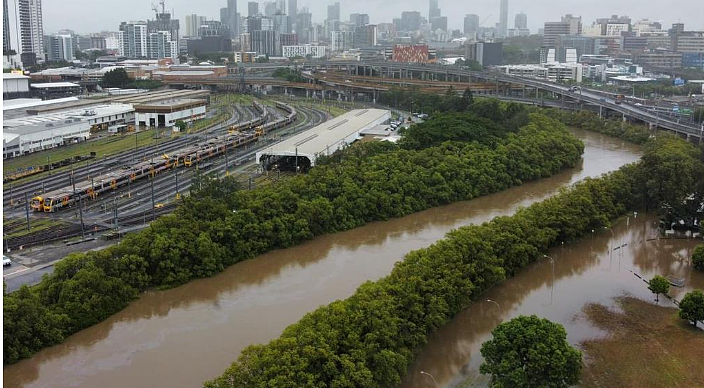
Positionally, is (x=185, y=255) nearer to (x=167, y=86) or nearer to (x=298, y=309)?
(x=298, y=309)

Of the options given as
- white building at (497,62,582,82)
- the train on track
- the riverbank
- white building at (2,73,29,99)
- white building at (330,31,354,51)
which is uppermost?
white building at (330,31,354,51)

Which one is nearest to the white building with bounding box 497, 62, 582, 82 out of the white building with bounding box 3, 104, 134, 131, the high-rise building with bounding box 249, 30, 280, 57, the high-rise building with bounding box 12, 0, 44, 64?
the white building with bounding box 3, 104, 134, 131

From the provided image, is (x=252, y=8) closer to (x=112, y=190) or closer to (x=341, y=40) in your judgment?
(x=341, y=40)

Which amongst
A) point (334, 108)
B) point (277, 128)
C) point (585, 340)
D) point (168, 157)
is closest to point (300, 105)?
point (334, 108)

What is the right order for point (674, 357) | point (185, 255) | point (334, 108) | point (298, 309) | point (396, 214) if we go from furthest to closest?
point (334, 108) < point (396, 214) < point (185, 255) < point (298, 309) < point (674, 357)

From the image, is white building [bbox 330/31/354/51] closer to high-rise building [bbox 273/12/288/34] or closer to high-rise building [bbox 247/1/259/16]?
high-rise building [bbox 273/12/288/34]
